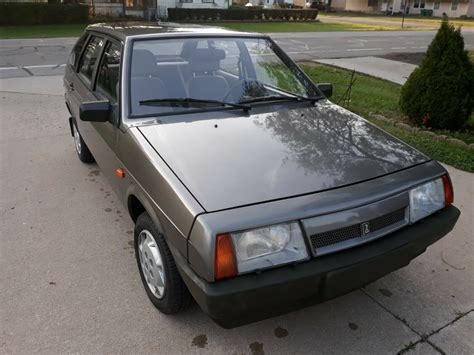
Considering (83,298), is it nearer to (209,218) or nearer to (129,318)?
(129,318)

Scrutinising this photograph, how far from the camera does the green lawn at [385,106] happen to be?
5094mm

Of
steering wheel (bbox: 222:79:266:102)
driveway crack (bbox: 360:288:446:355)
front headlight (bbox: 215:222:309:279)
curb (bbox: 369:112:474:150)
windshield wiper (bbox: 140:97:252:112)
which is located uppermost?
steering wheel (bbox: 222:79:266:102)

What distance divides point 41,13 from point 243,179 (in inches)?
946

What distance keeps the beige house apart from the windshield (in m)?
51.7

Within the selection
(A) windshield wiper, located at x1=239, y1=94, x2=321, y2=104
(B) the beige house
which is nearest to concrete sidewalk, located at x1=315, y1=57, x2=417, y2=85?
(A) windshield wiper, located at x1=239, y1=94, x2=321, y2=104

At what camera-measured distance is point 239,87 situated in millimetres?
3262

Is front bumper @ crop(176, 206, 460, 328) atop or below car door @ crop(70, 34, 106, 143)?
below

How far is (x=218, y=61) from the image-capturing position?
11.2ft

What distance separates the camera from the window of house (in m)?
3.14

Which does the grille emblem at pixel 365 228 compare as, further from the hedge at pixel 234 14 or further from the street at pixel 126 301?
the hedge at pixel 234 14

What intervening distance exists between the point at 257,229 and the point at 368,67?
1114 cm

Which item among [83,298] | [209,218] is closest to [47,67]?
[83,298]

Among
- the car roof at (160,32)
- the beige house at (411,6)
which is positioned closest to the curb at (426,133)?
the car roof at (160,32)

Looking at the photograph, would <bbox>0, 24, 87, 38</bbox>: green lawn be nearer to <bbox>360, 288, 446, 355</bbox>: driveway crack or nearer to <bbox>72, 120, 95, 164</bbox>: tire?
<bbox>72, 120, 95, 164</bbox>: tire
